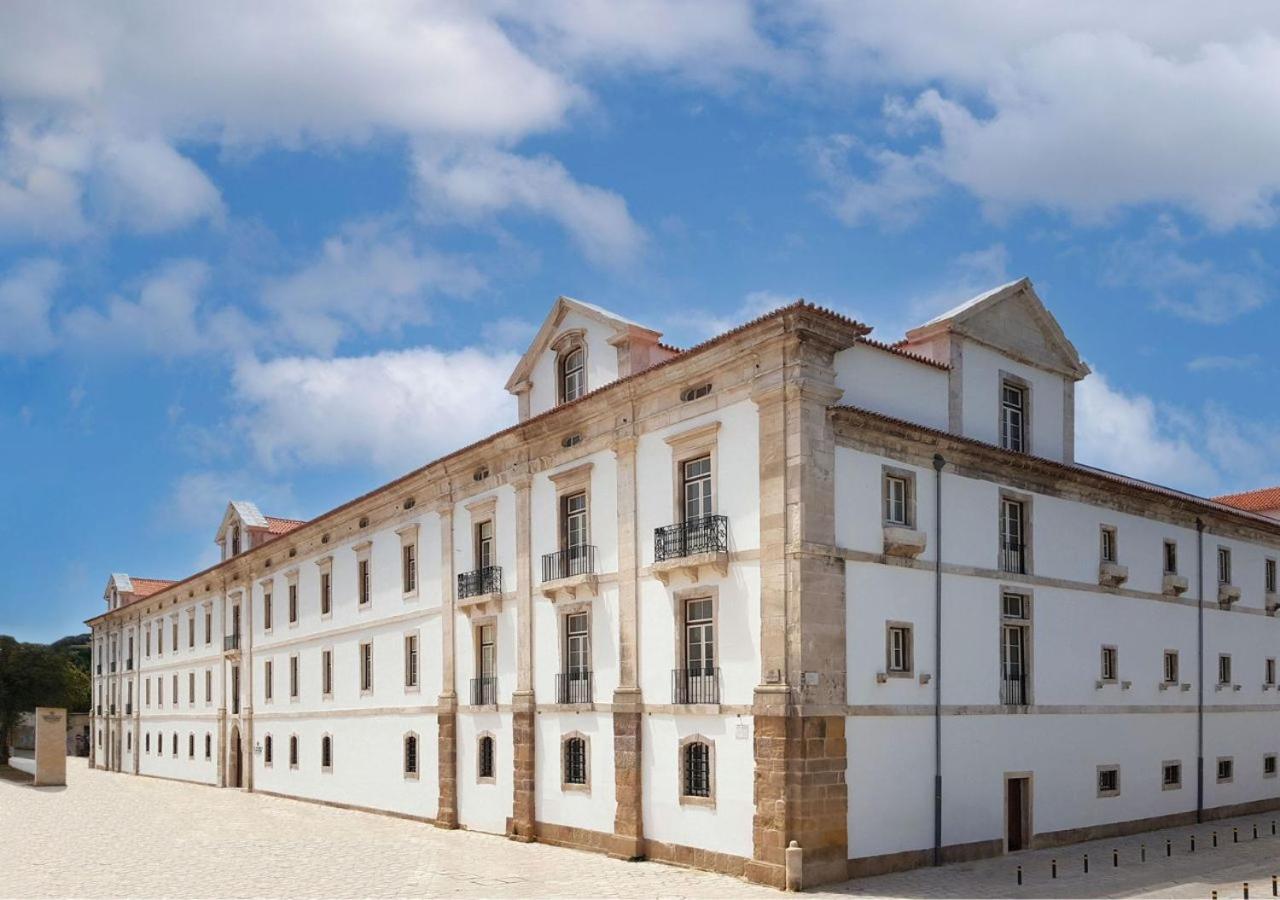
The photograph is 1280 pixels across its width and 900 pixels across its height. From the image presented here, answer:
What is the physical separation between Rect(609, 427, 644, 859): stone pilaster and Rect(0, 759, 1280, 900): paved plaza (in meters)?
0.79

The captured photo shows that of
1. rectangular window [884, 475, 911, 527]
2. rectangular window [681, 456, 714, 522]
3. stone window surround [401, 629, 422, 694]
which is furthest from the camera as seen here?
stone window surround [401, 629, 422, 694]

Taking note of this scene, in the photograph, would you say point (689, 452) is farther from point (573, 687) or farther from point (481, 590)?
point (481, 590)

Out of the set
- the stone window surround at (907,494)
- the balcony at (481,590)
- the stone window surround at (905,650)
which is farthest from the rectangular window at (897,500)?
the balcony at (481,590)

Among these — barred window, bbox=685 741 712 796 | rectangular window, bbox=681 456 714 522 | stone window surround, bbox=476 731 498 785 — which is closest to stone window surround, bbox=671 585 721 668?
rectangular window, bbox=681 456 714 522

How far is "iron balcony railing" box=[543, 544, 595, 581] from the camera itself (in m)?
27.8

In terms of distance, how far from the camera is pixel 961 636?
83.3 ft

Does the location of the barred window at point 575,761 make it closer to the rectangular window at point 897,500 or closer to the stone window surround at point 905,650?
the stone window surround at point 905,650

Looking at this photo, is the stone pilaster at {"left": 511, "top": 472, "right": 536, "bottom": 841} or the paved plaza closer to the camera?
the paved plaza

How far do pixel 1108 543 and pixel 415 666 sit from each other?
64.1 feet

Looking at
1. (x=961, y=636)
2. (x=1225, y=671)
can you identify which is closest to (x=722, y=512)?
(x=961, y=636)

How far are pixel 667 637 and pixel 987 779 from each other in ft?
23.8

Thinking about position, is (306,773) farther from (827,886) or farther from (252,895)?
(827,886)

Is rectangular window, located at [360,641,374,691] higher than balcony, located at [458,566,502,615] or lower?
lower

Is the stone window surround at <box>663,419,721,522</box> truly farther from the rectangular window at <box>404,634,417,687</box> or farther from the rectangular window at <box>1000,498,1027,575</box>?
the rectangular window at <box>404,634,417,687</box>
